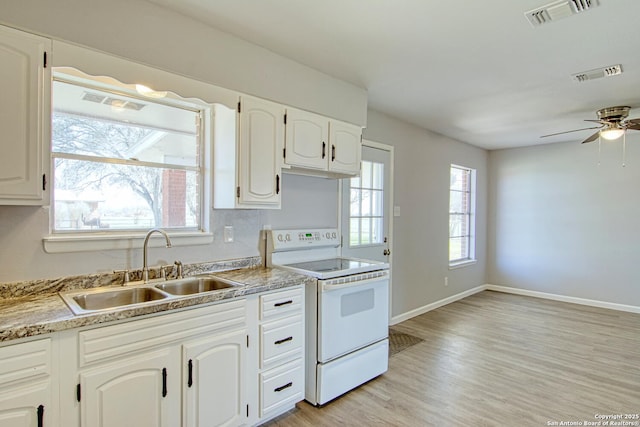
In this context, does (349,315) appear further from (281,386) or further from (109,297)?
(109,297)

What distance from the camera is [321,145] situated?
2906 millimetres

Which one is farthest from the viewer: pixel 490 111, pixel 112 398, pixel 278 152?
pixel 490 111

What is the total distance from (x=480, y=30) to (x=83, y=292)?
280 cm

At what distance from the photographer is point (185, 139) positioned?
259 cm

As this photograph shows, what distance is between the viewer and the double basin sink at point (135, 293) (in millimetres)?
1870

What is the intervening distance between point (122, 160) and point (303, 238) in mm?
1505

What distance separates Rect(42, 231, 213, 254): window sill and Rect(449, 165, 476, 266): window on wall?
13.7 ft

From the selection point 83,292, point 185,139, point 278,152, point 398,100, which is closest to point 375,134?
point 398,100

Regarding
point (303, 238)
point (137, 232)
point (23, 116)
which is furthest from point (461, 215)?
point (23, 116)

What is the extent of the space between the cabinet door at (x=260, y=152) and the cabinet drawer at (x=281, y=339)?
84cm

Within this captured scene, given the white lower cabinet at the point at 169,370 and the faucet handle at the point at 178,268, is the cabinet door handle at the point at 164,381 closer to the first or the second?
the white lower cabinet at the point at 169,370

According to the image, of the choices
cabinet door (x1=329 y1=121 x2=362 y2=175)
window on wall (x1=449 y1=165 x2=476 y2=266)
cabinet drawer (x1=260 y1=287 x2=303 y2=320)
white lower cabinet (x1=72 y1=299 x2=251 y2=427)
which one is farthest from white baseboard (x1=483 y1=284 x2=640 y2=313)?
white lower cabinet (x1=72 y1=299 x2=251 y2=427)

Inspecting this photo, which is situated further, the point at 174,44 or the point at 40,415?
the point at 174,44

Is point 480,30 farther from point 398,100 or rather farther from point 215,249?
point 215,249
